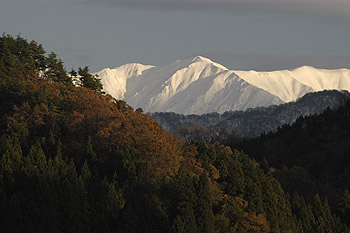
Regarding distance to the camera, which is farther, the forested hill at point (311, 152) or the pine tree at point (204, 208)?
the forested hill at point (311, 152)

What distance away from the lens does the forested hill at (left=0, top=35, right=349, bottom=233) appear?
272ft

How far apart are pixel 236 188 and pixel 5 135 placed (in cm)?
3079

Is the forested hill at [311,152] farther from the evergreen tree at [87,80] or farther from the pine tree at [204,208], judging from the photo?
the pine tree at [204,208]

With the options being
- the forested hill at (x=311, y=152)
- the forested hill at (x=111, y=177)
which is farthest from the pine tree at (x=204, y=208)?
the forested hill at (x=311, y=152)

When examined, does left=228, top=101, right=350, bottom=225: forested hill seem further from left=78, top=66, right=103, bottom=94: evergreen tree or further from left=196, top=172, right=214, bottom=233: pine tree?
left=196, top=172, right=214, bottom=233: pine tree

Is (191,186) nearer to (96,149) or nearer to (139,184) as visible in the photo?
(139,184)

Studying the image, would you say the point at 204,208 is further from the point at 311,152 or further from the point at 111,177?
the point at 311,152

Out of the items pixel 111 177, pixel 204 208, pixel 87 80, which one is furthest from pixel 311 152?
pixel 204 208

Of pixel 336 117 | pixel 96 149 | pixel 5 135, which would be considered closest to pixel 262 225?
pixel 96 149

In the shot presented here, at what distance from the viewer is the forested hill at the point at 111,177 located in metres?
82.9

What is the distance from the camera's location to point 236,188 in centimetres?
9838

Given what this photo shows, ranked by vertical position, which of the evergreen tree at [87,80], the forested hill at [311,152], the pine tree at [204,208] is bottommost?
the forested hill at [311,152]

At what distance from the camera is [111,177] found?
93.8 meters

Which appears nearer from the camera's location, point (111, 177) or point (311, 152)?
point (111, 177)
